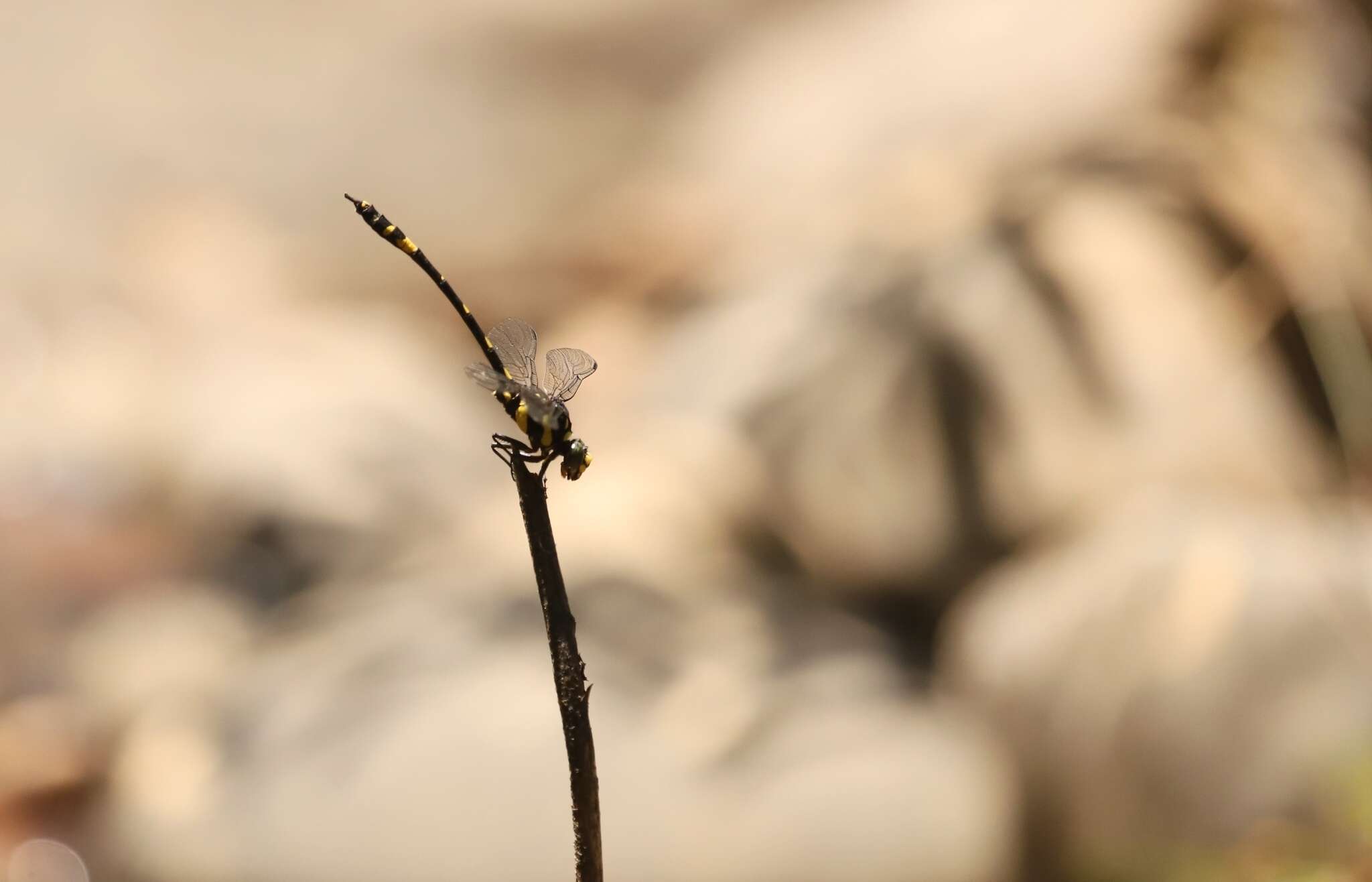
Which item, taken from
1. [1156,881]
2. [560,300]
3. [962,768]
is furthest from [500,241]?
[1156,881]

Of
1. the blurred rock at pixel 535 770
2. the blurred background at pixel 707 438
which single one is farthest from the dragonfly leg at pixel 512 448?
the blurred rock at pixel 535 770

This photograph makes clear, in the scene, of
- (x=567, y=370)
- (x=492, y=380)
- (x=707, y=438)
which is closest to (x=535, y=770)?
(x=707, y=438)

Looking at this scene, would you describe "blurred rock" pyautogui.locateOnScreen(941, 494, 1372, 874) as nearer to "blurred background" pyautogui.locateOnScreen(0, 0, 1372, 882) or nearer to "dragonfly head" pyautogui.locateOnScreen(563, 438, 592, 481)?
"blurred background" pyautogui.locateOnScreen(0, 0, 1372, 882)

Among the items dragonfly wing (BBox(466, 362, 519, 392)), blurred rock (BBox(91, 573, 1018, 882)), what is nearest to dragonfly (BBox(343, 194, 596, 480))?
dragonfly wing (BBox(466, 362, 519, 392))

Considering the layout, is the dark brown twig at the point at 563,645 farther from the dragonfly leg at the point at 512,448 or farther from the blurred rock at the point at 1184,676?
the blurred rock at the point at 1184,676

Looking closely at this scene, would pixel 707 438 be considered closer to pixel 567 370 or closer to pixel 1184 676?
pixel 1184 676

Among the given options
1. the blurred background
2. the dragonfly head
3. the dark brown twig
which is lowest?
the dark brown twig

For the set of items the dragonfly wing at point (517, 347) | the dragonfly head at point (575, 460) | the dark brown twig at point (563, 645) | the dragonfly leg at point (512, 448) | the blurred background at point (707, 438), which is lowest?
the dark brown twig at point (563, 645)
